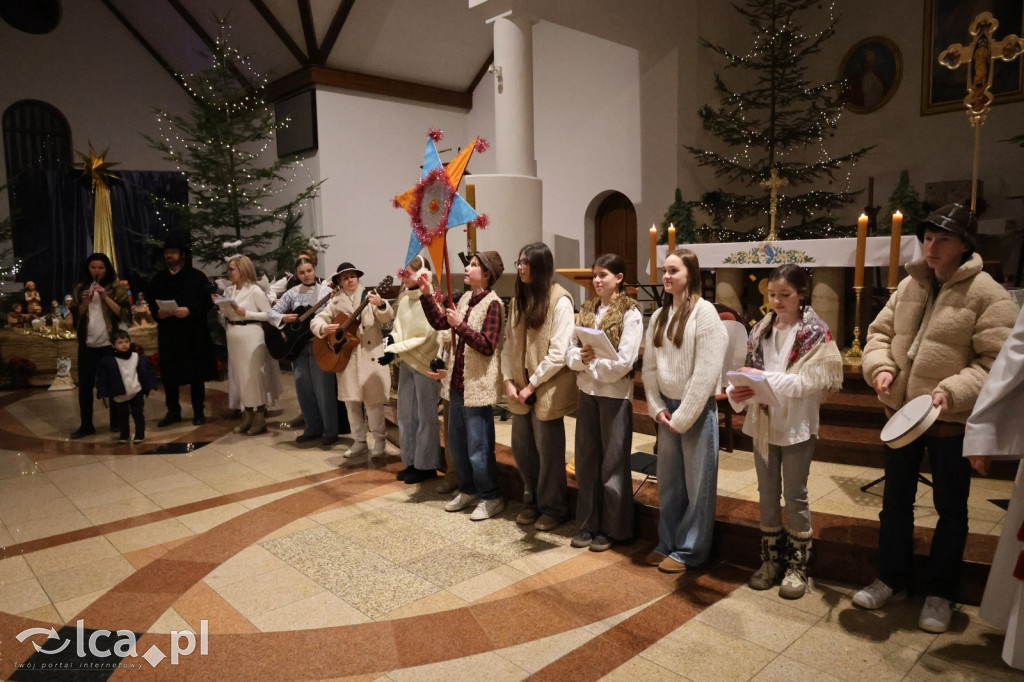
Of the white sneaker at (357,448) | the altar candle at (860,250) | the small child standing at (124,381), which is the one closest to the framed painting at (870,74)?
the altar candle at (860,250)

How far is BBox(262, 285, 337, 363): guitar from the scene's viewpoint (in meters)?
6.20

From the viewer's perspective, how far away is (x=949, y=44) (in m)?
8.44

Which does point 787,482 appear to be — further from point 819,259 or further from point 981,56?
point 819,259

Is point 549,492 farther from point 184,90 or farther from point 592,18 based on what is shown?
point 184,90

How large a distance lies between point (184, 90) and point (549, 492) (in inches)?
502

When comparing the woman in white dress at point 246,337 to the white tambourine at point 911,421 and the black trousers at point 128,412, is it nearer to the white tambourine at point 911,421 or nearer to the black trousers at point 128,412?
the black trousers at point 128,412

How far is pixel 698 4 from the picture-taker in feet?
30.9

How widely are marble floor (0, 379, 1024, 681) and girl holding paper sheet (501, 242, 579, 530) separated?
0.99ft

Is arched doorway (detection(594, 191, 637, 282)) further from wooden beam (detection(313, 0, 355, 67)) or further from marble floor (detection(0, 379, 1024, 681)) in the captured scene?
marble floor (detection(0, 379, 1024, 681))

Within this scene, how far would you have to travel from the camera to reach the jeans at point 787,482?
3137mm

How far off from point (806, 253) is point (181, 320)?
6.32m

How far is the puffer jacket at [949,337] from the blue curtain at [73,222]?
11.4m

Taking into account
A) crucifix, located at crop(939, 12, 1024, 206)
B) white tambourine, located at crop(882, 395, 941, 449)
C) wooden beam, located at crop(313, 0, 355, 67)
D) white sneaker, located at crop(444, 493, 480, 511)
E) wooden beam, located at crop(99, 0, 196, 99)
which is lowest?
white sneaker, located at crop(444, 493, 480, 511)

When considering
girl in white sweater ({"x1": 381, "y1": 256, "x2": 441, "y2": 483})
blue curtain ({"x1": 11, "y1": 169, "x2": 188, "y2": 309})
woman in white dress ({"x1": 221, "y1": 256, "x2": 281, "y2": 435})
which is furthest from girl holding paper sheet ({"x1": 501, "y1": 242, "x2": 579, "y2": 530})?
blue curtain ({"x1": 11, "y1": 169, "x2": 188, "y2": 309})
